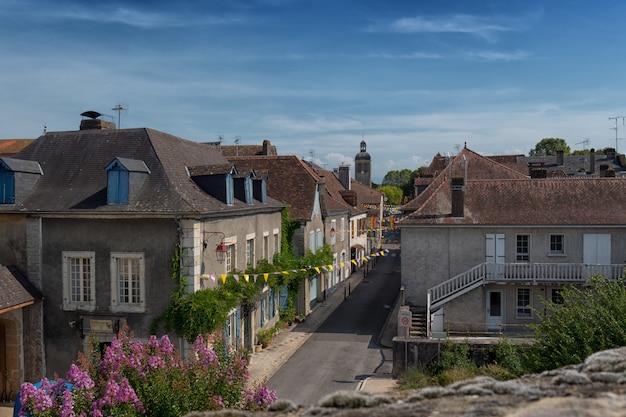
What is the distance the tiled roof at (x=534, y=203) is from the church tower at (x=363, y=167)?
65726mm

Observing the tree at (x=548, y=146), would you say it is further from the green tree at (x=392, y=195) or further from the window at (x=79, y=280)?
the window at (x=79, y=280)

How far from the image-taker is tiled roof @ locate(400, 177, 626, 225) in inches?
932

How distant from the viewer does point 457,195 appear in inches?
953

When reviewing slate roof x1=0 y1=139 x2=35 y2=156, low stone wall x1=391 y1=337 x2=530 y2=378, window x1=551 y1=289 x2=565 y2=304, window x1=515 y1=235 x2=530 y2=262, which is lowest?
low stone wall x1=391 y1=337 x2=530 y2=378

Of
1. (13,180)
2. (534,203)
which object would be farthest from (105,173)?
(534,203)

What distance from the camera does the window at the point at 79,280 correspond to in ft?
56.4

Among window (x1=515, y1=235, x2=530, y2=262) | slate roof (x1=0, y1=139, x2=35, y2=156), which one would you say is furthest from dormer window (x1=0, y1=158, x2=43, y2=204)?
slate roof (x1=0, y1=139, x2=35, y2=156)

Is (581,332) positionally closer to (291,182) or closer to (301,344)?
(301,344)

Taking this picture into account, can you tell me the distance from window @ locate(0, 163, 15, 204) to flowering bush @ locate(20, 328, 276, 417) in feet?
32.7

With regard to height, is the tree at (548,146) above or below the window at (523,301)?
above

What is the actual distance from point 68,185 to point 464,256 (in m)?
16.2

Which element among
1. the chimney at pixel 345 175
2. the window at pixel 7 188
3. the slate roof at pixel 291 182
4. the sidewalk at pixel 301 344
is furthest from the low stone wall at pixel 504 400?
the chimney at pixel 345 175

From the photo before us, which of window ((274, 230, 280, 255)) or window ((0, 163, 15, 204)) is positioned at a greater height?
window ((0, 163, 15, 204))

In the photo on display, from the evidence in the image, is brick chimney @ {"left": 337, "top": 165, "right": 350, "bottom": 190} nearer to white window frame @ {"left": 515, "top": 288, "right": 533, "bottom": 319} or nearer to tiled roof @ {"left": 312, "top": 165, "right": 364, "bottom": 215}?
tiled roof @ {"left": 312, "top": 165, "right": 364, "bottom": 215}
